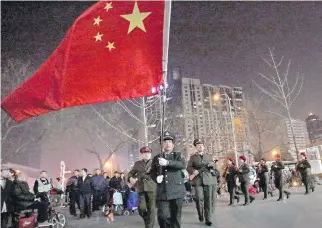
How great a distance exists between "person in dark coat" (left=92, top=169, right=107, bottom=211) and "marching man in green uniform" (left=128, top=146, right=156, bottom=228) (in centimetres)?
713

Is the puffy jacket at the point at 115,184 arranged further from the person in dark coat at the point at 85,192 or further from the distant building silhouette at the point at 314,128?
the distant building silhouette at the point at 314,128

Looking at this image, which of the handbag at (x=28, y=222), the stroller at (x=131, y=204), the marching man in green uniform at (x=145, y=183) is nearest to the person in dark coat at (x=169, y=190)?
the marching man in green uniform at (x=145, y=183)

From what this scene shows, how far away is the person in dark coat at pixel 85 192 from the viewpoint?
13.9m

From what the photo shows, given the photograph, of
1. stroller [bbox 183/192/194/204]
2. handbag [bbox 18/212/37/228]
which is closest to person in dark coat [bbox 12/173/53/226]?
handbag [bbox 18/212/37/228]

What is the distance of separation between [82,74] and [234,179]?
10283 millimetres

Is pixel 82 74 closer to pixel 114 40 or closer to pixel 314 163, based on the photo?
pixel 114 40

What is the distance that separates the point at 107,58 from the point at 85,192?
962 cm

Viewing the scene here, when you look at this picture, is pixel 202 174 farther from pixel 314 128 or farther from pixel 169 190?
pixel 314 128

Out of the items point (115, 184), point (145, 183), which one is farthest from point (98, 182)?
point (145, 183)

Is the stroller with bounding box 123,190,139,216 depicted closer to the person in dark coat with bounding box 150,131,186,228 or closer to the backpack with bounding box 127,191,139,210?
the backpack with bounding box 127,191,139,210

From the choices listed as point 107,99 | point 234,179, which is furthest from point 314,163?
point 107,99

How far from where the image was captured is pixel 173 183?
5.63 meters

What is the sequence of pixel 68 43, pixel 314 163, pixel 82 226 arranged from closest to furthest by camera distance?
pixel 68 43 → pixel 82 226 → pixel 314 163

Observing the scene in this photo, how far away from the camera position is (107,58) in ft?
18.0
